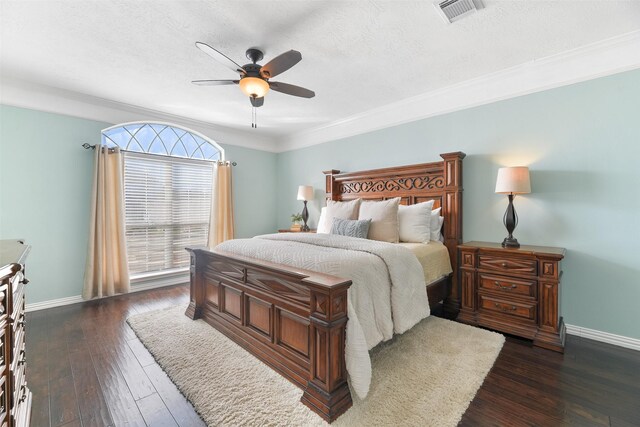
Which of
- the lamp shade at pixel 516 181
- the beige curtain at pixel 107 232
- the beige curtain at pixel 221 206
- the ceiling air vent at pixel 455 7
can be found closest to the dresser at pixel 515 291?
the lamp shade at pixel 516 181

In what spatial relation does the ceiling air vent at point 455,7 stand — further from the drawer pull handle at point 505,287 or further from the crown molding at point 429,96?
the drawer pull handle at point 505,287

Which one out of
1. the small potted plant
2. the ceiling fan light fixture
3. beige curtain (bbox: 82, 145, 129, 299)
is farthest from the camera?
the small potted plant

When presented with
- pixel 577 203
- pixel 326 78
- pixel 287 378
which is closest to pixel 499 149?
pixel 577 203

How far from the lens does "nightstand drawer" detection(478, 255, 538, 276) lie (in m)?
2.46

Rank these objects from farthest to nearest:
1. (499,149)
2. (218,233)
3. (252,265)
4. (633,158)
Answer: (218,233) < (499,149) < (633,158) < (252,265)

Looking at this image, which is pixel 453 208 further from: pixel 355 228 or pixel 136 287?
pixel 136 287

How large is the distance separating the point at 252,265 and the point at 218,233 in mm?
2904

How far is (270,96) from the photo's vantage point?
359 cm

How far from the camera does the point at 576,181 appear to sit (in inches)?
103

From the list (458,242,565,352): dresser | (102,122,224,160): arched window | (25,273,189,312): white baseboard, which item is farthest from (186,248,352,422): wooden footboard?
(102,122,224,160): arched window

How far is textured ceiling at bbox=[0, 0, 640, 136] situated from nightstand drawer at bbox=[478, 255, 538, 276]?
1945 mm

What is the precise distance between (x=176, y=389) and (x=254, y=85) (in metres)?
2.35

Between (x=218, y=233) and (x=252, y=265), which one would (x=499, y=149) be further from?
(x=218, y=233)

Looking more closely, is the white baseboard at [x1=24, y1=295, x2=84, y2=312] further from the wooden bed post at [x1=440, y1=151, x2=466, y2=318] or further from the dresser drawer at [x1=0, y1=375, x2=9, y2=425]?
the wooden bed post at [x1=440, y1=151, x2=466, y2=318]
